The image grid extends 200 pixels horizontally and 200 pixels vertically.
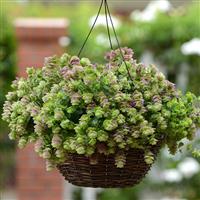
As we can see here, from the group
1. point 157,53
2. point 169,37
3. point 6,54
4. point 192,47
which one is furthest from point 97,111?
point 6,54

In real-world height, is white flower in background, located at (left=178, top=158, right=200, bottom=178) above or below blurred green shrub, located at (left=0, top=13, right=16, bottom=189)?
below

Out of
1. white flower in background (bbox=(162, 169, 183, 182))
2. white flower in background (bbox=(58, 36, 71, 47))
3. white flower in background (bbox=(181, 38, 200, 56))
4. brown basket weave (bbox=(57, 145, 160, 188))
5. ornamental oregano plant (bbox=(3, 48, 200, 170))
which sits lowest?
brown basket weave (bbox=(57, 145, 160, 188))

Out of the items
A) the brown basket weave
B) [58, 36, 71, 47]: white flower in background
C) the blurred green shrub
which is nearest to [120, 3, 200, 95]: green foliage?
[58, 36, 71, 47]: white flower in background

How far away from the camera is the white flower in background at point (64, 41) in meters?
5.92

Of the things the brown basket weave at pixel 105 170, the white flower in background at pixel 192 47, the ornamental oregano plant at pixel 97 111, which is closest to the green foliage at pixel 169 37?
the white flower in background at pixel 192 47

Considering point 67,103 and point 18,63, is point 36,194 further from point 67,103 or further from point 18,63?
point 67,103

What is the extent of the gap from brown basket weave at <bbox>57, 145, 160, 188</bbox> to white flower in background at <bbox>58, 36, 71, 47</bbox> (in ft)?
10.5

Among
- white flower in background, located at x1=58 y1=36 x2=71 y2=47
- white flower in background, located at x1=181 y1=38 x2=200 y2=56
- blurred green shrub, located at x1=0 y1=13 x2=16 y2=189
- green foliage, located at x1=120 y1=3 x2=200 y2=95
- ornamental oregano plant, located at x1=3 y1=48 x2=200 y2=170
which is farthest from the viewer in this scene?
blurred green shrub, located at x1=0 y1=13 x2=16 y2=189

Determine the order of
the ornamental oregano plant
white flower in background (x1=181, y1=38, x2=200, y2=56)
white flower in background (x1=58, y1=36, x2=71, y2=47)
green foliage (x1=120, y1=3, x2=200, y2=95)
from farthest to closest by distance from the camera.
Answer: green foliage (x1=120, y1=3, x2=200, y2=95) < white flower in background (x1=58, y1=36, x2=71, y2=47) < white flower in background (x1=181, y1=38, x2=200, y2=56) < the ornamental oregano plant

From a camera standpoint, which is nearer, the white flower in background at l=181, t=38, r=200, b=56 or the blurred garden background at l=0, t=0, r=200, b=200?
the white flower in background at l=181, t=38, r=200, b=56

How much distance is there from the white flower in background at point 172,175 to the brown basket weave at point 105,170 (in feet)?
10.9

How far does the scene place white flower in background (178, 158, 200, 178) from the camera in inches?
239

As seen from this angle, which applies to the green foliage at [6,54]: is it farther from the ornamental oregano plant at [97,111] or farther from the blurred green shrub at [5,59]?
the ornamental oregano plant at [97,111]

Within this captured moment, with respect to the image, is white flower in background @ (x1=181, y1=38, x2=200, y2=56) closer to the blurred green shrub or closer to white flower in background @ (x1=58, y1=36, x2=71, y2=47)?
white flower in background @ (x1=58, y1=36, x2=71, y2=47)
